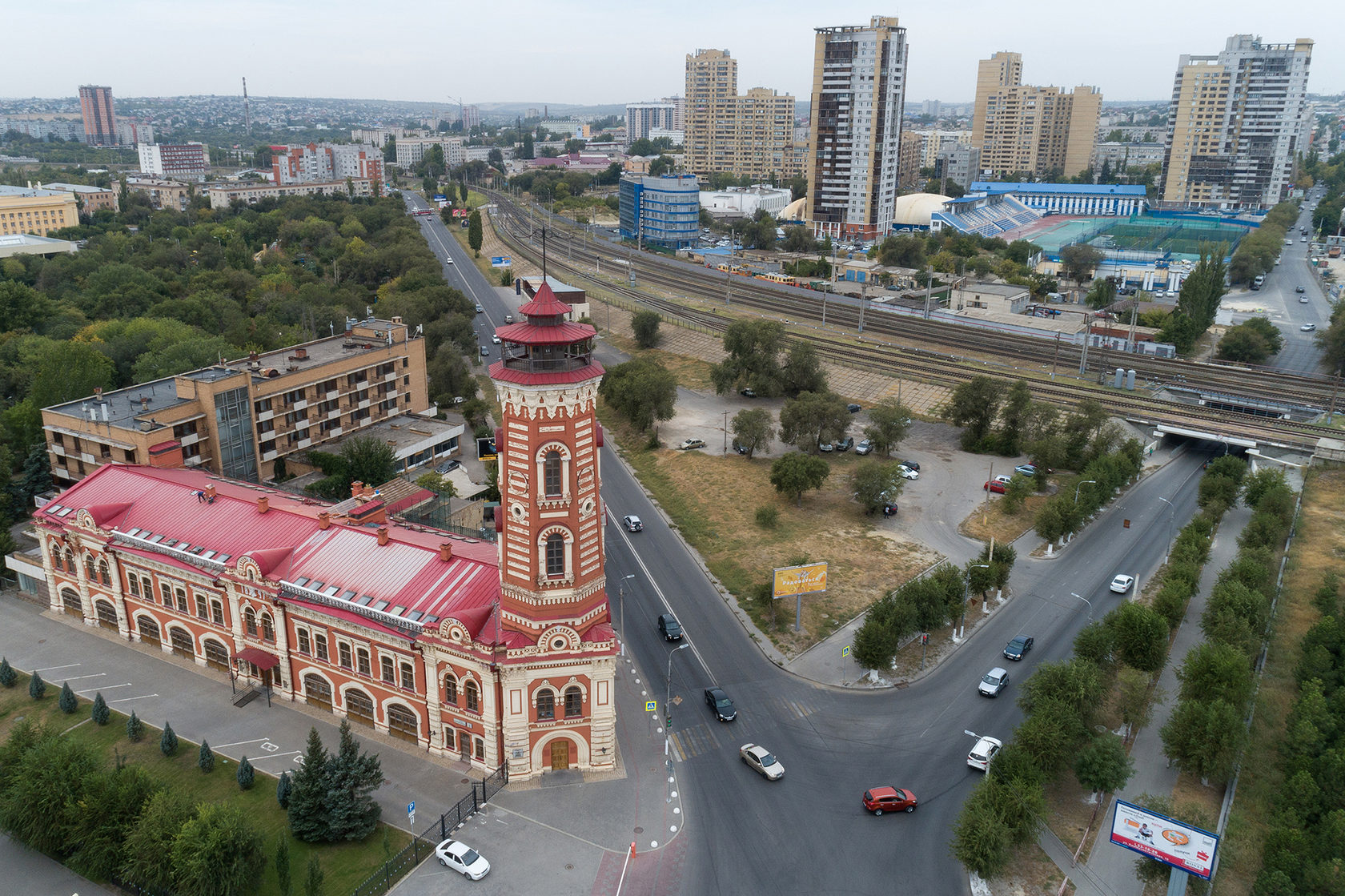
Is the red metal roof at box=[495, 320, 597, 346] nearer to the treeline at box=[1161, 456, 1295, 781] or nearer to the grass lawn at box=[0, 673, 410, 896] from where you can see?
the grass lawn at box=[0, 673, 410, 896]

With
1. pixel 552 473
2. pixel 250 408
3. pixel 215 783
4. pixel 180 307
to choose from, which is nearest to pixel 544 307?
pixel 552 473

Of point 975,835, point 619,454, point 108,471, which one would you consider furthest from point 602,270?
point 975,835

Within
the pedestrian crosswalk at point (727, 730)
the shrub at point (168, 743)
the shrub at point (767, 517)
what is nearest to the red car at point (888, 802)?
the pedestrian crosswalk at point (727, 730)

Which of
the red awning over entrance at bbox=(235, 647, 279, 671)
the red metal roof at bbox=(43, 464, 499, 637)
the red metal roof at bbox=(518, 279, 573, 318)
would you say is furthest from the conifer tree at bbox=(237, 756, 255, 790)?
the red metal roof at bbox=(518, 279, 573, 318)

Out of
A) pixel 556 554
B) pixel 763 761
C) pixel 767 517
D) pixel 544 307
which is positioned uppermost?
pixel 544 307

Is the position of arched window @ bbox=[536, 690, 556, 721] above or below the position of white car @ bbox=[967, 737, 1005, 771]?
above

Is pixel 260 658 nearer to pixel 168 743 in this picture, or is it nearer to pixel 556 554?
pixel 168 743
